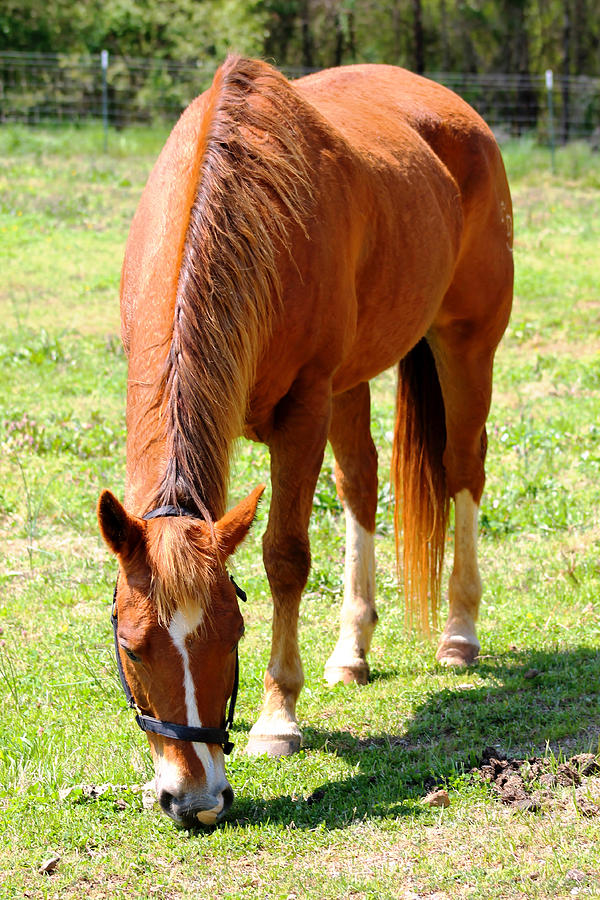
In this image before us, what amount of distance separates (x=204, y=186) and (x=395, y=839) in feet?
6.46

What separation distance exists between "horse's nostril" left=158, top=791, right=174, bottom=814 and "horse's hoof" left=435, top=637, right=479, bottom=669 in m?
2.01

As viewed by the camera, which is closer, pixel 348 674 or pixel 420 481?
pixel 348 674

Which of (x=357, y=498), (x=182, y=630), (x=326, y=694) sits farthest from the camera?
(x=357, y=498)

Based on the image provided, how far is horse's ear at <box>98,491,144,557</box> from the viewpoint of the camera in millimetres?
2576

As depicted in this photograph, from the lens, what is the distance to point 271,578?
3.56 meters

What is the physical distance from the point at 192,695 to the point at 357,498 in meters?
2.12

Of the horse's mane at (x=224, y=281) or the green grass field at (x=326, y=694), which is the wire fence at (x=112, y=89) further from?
the horse's mane at (x=224, y=281)

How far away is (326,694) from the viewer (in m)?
4.11

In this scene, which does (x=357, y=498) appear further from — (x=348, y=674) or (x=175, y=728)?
(x=175, y=728)

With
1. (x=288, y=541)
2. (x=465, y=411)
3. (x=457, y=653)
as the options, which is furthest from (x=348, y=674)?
(x=465, y=411)

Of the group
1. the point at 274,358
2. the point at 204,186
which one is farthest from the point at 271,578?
the point at 204,186

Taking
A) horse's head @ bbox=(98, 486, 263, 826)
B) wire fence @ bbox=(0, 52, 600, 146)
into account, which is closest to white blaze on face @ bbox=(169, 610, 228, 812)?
horse's head @ bbox=(98, 486, 263, 826)

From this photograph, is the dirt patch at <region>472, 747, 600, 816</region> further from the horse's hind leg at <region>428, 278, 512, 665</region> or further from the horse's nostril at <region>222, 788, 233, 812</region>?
the horse's hind leg at <region>428, 278, 512, 665</region>

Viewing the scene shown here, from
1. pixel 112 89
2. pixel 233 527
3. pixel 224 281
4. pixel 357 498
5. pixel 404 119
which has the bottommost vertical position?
pixel 357 498
